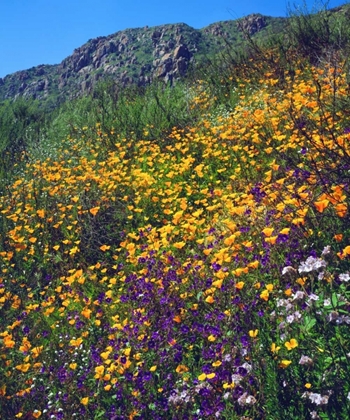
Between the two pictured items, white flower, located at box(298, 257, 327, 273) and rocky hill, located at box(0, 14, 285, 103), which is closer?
white flower, located at box(298, 257, 327, 273)

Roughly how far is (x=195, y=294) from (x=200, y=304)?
0.09 m

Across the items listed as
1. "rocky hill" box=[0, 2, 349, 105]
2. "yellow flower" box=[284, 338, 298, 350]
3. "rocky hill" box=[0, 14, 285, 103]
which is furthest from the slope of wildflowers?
"rocky hill" box=[0, 14, 285, 103]

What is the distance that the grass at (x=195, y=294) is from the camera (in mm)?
2350

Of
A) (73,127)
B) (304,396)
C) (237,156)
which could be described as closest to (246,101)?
(237,156)

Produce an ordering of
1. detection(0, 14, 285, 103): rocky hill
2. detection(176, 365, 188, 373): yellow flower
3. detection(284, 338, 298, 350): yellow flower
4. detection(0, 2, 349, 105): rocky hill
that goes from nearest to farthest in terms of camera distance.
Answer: detection(284, 338, 298, 350): yellow flower
detection(176, 365, 188, 373): yellow flower
detection(0, 2, 349, 105): rocky hill
detection(0, 14, 285, 103): rocky hill

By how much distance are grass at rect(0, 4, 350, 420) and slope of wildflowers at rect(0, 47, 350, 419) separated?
1cm

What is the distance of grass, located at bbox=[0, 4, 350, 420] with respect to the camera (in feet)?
7.71

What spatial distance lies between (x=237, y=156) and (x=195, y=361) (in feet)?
10.5

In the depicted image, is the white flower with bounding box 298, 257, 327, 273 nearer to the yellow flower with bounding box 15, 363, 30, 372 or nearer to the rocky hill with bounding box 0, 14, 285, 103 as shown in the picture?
the yellow flower with bounding box 15, 363, 30, 372

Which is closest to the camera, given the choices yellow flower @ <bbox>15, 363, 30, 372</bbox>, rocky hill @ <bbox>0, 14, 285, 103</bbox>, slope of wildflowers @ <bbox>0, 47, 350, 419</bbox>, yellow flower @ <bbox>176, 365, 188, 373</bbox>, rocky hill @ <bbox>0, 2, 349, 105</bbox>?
slope of wildflowers @ <bbox>0, 47, 350, 419</bbox>

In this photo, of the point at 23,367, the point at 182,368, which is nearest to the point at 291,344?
the point at 182,368

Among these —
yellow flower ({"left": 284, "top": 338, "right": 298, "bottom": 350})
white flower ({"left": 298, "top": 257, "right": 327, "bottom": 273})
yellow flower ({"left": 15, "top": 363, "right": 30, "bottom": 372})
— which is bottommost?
yellow flower ({"left": 15, "top": 363, "right": 30, "bottom": 372})

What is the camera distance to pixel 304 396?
2.10 m

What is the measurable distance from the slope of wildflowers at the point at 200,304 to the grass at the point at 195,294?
0.01 meters
